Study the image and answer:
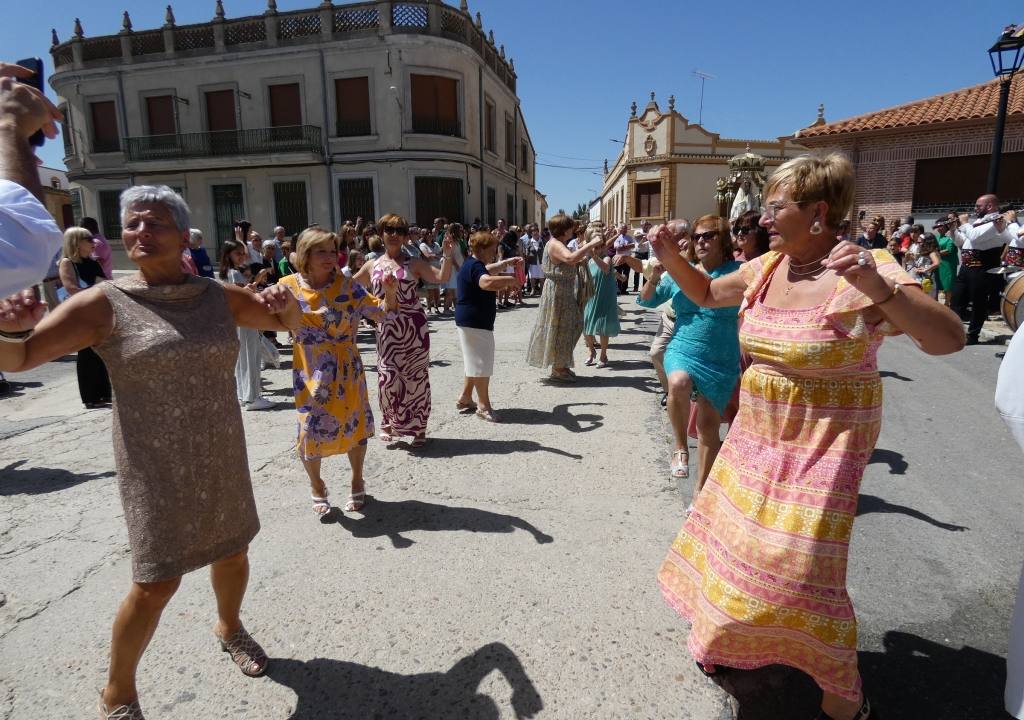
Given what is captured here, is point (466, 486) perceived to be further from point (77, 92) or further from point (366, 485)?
point (77, 92)

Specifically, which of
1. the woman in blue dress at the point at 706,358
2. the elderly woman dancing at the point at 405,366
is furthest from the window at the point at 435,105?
the woman in blue dress at the point at 706,358

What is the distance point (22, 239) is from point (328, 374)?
7.05 feet

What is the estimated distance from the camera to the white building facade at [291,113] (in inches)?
829

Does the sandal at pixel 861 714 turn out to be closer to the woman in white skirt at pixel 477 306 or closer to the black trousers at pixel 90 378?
the woman in white skirt at pixel 477 306

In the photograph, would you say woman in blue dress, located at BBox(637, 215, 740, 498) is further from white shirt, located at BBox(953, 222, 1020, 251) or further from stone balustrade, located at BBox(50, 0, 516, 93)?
stone balustrade, located at BBox(50, 0, 516, 93)

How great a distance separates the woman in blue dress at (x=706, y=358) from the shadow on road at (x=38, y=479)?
418 cm

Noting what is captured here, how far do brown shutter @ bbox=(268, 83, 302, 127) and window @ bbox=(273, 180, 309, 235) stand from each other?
2226 millimetres

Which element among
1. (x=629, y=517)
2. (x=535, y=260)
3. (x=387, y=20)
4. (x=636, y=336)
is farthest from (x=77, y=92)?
(x=629, y=517)

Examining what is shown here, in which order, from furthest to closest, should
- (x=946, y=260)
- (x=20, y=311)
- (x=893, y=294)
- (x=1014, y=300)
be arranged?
(x=946, y=260)
(x=1014, y=300)
(x=893, y=294)
(x=20, y=311)

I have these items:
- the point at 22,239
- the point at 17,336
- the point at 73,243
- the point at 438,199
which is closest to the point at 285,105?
the point at 438,199

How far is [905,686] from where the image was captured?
2230mm

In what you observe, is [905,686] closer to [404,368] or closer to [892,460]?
[892,460]

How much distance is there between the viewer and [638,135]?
35.0 m

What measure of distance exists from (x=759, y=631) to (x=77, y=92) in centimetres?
3063
